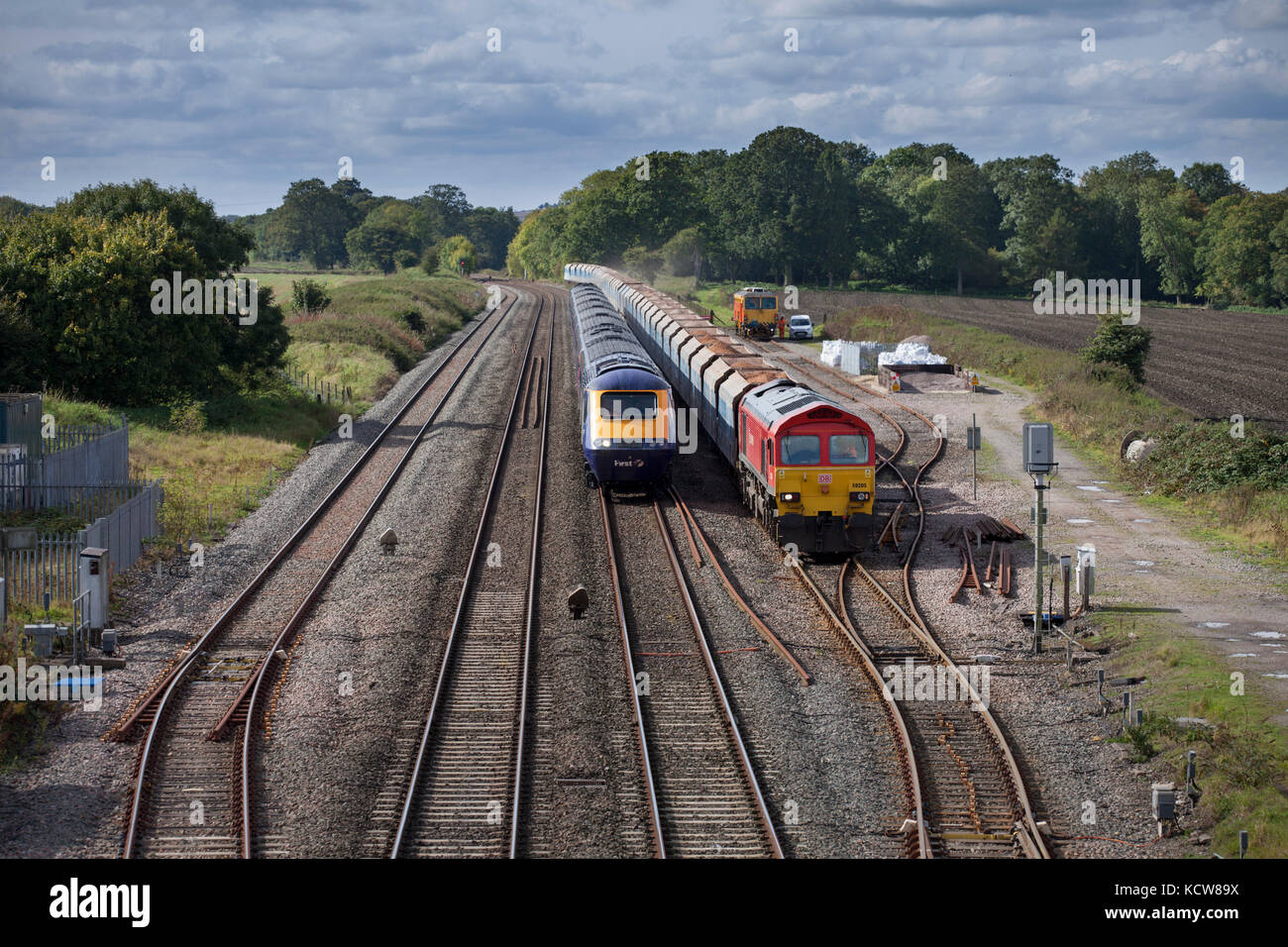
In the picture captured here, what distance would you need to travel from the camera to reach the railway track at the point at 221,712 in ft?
41.3

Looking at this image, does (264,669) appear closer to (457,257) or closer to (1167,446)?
(1167,446)

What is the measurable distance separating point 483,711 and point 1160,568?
14.7 m

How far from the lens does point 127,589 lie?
2159 cm

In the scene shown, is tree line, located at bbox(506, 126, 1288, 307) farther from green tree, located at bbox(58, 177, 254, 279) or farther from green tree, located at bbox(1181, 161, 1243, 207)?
green tree, located at bbox(58, 177, 254, 279)

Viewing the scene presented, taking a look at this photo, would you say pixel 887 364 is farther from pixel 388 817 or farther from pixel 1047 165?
pixel 1047 165

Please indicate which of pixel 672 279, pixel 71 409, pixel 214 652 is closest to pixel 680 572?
pixel 214 652

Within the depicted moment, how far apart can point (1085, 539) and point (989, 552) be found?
2.52 meters

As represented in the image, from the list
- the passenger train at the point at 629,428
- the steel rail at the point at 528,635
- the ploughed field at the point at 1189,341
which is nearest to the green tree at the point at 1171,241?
the ploughed field at the point at 1189,341

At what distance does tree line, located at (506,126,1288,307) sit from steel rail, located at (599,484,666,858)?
9103 cm

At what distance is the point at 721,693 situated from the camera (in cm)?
1630

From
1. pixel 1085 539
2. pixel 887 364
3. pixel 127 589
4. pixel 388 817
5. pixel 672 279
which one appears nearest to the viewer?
pixel 388 817

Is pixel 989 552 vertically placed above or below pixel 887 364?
below

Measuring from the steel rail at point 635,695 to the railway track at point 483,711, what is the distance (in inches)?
57.6

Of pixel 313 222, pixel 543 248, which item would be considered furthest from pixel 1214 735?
pixel 313 222
